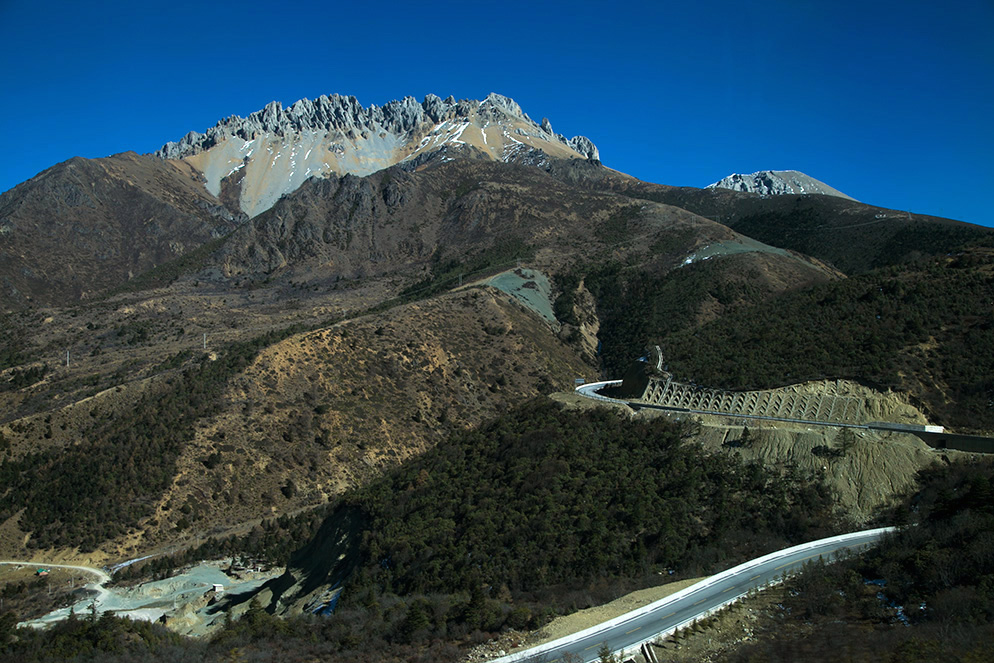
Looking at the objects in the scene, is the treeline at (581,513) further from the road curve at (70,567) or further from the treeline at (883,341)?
the road curve at (70,567)

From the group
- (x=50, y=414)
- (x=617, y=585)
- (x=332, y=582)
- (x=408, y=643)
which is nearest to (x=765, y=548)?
(x=617, y=585)

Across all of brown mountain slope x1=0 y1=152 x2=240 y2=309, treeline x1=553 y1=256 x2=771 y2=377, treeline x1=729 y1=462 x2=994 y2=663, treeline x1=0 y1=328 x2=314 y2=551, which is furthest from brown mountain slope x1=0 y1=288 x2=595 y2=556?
brown mountain slope x1=0 y1=152 x2=240 y2=309

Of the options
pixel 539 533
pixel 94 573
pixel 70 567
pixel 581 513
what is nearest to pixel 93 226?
pixel 70 567

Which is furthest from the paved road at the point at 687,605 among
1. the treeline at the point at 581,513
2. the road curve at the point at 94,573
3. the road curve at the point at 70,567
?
the road curve at the point at 70,567

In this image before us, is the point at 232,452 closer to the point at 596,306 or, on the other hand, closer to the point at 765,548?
the point at 765,548

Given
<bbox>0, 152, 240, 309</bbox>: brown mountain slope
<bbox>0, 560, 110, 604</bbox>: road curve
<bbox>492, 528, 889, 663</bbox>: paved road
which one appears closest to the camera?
<bbox>492, 528, 889, 663</bbox>: paved road

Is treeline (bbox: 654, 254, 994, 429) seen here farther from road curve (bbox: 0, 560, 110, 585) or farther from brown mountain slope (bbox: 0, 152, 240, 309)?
brown mountain slope (bbox: 0, 152, 240, 309)

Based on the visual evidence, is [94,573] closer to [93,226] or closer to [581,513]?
[581,513]
